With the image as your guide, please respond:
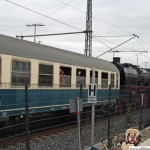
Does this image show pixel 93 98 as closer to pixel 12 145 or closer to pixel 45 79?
pixel 12 145

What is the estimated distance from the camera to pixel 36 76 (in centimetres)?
1339

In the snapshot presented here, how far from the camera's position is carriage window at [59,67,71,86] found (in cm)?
1541

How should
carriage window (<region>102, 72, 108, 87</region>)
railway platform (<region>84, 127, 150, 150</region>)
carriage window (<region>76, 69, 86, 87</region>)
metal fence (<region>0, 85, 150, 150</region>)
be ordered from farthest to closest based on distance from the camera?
1. carriage window (<region>102, 72, 108, 87</region>)
2. carriage window (<region>76, 69, 86, 87</region>)
3. railway platform (<region>84, 127, 150, 150</region>)
4. metal fence (<region>0, 85, 150, 150</region>)

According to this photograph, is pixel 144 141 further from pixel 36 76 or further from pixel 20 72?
pixel 20 72

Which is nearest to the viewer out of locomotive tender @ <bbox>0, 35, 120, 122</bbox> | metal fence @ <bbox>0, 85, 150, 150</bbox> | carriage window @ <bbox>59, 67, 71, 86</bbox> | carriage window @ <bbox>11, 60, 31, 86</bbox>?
metal fence @ <bbox>0, 85, 150, 150</bbox>

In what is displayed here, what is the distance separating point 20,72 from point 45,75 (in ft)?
5.89

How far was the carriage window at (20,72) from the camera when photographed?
39.8 ft

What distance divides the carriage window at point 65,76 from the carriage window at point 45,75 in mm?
856

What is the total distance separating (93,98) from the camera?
9.53m

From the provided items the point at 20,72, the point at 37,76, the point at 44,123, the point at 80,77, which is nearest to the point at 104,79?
the point at 80,77

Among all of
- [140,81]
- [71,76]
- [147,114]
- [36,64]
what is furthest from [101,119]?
[140,81]

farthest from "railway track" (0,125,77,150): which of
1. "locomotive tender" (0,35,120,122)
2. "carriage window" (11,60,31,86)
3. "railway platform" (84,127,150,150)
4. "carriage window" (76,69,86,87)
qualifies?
"carriage window" (76,69,86,87)

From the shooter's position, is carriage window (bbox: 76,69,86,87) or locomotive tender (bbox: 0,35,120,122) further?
carriage window (bbox: 76,69,86,87)

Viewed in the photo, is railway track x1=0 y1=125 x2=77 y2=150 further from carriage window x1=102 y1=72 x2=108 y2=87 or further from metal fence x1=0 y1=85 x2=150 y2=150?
carriage window x1=102 y1=72 x2=108 y2=87
